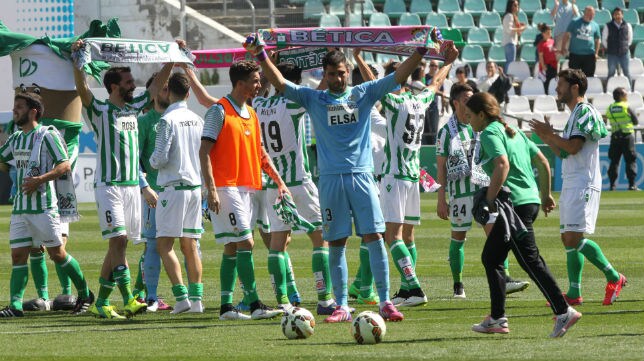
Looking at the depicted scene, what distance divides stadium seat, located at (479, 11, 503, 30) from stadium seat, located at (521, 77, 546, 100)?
3.53 metres

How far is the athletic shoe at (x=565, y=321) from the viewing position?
28.3ft

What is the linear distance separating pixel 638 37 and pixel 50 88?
84.4 ft

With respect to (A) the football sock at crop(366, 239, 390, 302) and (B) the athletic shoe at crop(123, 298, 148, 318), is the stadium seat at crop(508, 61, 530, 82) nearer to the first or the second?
(B) the athletic shoe at crop(123, 298, 148, 318)

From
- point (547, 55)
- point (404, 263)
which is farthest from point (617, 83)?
point (404, 263)

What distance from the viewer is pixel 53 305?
37.8 ft

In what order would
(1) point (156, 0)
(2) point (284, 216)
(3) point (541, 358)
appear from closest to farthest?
1. (3) point (541, 358)
2. (2) point (284, 216)
3. (1) point (156, 0)

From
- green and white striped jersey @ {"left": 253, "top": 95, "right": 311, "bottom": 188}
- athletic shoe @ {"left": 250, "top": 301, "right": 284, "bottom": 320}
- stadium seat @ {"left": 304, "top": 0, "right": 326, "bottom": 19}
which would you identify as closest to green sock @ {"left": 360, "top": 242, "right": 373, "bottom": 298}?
green and white striped jersey @ {"left": 253, "top": 95, "right": 311, "bottom": 188}

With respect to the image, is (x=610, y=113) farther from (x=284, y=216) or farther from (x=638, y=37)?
(x=284, y=216)

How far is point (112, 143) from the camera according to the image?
10750 millimetres

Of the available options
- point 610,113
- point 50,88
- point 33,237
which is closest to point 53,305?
point 33,237

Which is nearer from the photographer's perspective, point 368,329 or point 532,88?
point 368,329

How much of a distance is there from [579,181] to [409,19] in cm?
2270

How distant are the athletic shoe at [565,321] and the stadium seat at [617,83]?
23.5 meters

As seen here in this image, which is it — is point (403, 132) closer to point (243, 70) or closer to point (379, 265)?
point (243, 70)
